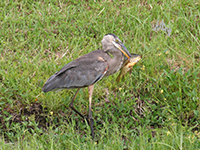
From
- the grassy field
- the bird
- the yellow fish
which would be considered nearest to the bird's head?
the bird

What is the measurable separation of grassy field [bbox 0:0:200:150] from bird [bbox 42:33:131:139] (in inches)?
20.2

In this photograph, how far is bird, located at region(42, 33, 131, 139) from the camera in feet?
14.9

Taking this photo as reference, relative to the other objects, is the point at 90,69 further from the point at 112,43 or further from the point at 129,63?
the point at 129,63

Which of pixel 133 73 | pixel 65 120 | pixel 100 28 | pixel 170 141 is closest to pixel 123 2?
pixel 100 28

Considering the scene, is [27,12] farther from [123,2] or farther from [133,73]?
[133,73]

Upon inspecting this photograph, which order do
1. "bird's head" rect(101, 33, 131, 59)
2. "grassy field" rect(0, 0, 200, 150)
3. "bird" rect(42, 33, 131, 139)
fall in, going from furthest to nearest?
"bird's head" rect(101, 33, 131, 59)
"bird" rect(42, 33, 131, 139)
"grassy field" rect(0, 0, 200, 150)

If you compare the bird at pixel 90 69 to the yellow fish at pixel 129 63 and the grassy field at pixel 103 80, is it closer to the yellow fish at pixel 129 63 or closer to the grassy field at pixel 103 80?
the yellow fish at pixel 129 63

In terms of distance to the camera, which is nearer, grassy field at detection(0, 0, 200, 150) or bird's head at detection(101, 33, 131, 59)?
grassy field at detection(0, 0, 200, 150)

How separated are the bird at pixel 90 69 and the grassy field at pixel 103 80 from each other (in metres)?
0.51

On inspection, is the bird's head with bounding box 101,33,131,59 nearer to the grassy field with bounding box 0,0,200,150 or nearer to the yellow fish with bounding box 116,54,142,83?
the yellow fish with bounding box 116,54,142,83

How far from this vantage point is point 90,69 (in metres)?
4.57

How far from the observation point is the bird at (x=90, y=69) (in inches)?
178

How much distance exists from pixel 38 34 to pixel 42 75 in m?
1.15

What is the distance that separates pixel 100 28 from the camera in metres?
6.36
